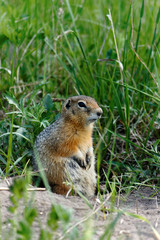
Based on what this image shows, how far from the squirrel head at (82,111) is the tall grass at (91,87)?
0.26 metres

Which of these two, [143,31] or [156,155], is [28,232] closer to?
[156,155]

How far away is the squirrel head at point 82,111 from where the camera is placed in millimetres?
3764

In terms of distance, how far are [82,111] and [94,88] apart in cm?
76

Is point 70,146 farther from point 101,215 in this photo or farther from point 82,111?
point 101,215

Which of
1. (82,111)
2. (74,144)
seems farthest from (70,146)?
(82,111)

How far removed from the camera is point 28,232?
73.4 inches

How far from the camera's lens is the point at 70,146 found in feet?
12.4

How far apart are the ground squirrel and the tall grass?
0.54 feet

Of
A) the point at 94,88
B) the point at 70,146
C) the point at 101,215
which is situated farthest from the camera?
the point at 94,88

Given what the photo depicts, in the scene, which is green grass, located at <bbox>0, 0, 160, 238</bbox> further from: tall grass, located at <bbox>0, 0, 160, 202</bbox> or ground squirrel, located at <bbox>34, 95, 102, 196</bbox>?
ground squirrel, located at <bbox>34, 95, 102, 196</bbox>

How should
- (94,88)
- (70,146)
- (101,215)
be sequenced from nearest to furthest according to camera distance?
1. (101,215)
2. (70,146)
3. (94,88)

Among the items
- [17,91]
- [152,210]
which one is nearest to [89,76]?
[17,91]

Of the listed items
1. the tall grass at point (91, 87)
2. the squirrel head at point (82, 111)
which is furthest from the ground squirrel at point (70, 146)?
the tall grass at point (91, 87)

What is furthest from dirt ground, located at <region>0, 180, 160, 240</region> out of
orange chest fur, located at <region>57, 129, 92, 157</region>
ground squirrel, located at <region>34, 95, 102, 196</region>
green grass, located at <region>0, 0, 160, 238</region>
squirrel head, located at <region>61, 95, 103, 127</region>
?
squirrel head, located at <region>61, 95, 103, 127</region>
